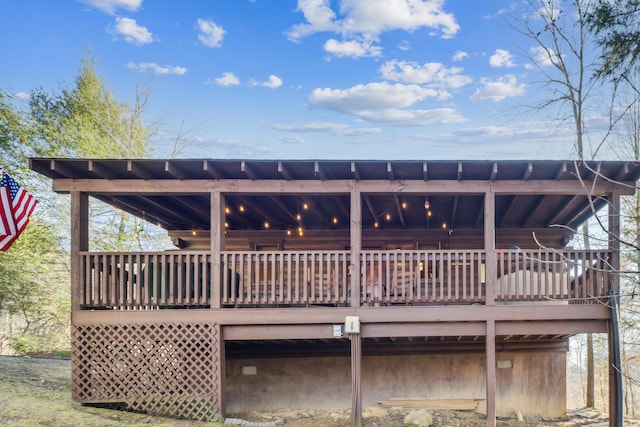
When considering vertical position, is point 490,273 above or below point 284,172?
below

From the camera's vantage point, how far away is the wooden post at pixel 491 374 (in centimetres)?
738

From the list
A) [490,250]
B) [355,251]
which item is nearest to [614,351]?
[490,250]

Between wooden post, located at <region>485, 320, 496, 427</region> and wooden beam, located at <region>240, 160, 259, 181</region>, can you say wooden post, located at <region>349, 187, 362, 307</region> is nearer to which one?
wooden beam, located at <region>240, 160, 259, 181</region>

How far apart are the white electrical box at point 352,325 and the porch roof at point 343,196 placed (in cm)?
229

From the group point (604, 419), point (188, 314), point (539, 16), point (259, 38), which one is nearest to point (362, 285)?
point (188, 314)

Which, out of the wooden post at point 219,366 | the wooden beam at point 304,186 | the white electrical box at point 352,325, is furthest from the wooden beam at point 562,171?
→ the wooden post at point 219,366

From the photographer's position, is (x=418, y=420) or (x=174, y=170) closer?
(x=174, y=170)

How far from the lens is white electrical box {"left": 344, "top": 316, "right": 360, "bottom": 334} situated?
7441 mm

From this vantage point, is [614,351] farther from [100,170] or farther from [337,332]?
[100,170]

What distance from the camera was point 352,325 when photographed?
7.46 meters

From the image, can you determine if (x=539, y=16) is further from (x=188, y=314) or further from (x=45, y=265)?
(x=45, y=265)

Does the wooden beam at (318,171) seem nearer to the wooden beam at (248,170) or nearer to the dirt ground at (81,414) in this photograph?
the wooden beam at (248,170)

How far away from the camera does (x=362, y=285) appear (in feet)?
25.6

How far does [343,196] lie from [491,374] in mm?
4281
